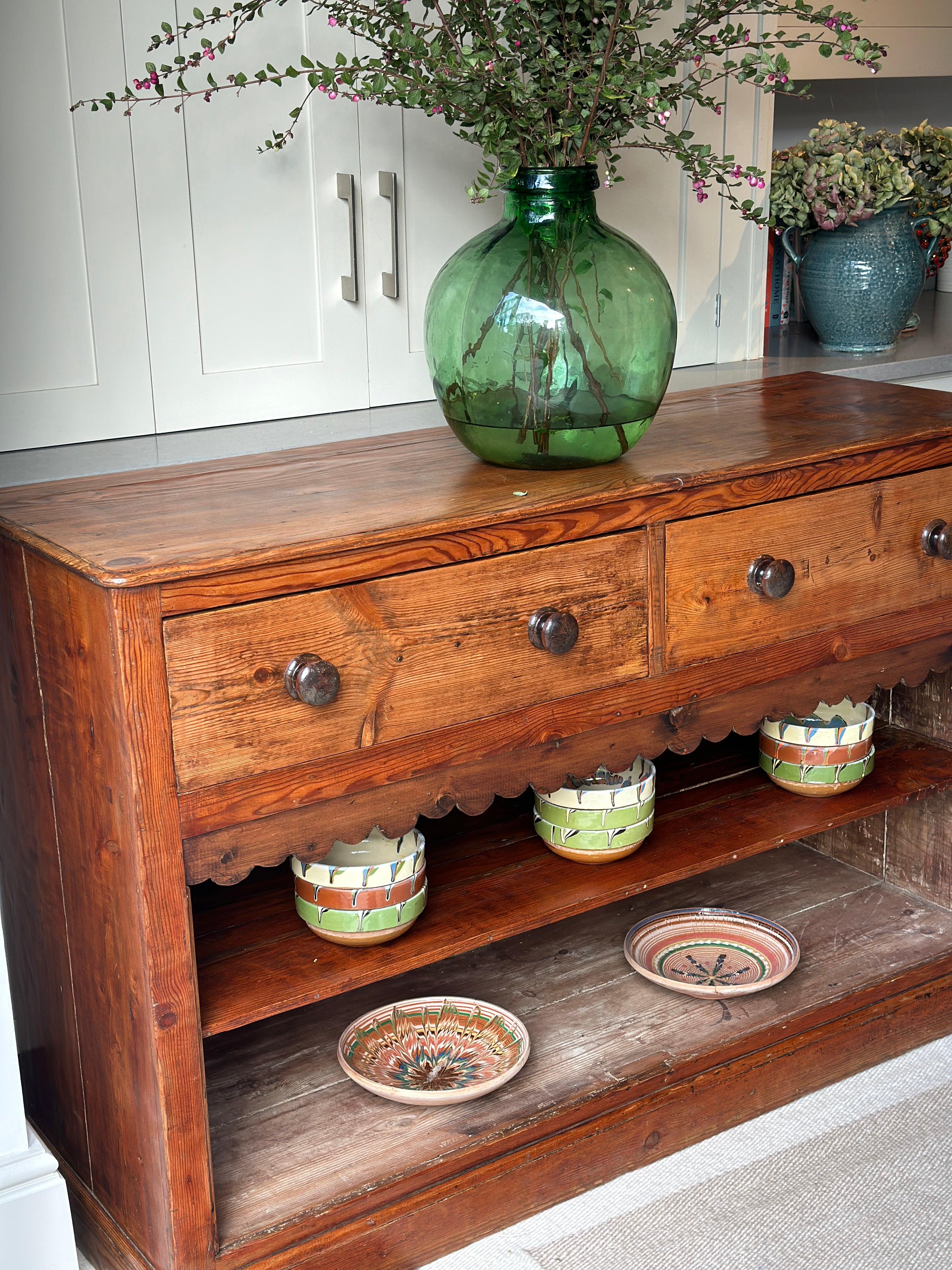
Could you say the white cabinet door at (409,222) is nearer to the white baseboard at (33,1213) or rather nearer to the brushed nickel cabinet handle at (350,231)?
the brushed nickel cabinet handle at (350,231)

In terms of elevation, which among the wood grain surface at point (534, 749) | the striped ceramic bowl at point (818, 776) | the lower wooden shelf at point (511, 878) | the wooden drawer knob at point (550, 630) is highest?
the wooden drawer knob at point (550, 630)

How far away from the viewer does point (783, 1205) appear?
1.49m

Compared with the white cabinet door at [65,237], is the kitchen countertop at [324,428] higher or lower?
lower

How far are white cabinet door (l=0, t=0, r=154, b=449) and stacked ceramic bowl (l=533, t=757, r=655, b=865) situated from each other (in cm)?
73

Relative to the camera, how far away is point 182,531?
1161 mm

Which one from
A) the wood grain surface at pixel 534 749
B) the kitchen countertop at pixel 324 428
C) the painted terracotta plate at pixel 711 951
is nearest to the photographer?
the wood grain surface at pixel 534 749

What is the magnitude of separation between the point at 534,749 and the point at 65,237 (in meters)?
0.82

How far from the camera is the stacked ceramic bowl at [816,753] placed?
1.70m

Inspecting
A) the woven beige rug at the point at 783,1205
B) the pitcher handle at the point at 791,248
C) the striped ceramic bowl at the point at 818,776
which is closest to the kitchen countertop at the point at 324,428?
the pitcher handle at the point at 791,248

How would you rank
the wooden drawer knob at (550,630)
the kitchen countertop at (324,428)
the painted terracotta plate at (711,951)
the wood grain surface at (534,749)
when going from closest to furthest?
the wood grain surface at (534,749) → the wooden drawer knob at (550,630) → the kitchen countertop at (324,428) → the painted terracotta plate at (711,951)

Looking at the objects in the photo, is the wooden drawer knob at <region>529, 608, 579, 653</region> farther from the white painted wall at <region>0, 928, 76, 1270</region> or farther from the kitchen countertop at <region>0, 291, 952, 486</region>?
the white painted wall at <region>0, 928, 76, 1270</region>

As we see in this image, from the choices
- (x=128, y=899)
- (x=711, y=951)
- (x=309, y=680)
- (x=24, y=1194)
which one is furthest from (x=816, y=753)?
(x=24, y=1194)

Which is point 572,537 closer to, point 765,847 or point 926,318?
point 765,847

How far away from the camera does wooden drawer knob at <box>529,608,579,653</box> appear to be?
Result: 1261 millimetres
